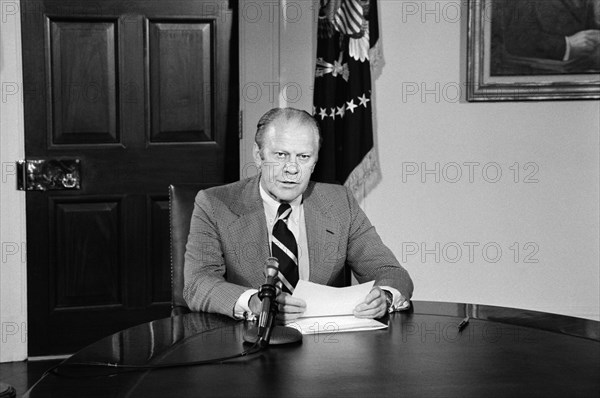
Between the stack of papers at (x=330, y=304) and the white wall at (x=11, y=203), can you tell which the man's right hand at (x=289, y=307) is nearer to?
the stack of papers at (x=330, y=304)

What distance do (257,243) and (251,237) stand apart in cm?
3

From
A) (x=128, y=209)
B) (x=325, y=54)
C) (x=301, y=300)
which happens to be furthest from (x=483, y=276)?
(x=301, y=300)

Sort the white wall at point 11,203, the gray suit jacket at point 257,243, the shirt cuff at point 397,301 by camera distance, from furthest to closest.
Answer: the white wall at point 11,203 < the gray suit jacket at point 257,243 < the shirt cuff at point 397,301

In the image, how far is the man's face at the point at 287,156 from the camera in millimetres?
2715

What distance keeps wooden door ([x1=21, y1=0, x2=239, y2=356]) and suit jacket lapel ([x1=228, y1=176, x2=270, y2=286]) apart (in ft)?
5.68

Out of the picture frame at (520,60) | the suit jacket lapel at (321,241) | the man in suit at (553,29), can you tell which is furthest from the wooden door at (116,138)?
the suit jacket lapel at (321,241)

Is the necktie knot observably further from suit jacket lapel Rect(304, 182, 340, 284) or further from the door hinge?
the door hinge

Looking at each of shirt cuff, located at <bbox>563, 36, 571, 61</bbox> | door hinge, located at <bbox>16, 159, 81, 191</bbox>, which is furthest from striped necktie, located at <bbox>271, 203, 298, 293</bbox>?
shirt cuff, located at <bbox>563, 36, 571, 61</bbox>

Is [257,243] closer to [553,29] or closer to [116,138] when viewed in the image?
[116,138]

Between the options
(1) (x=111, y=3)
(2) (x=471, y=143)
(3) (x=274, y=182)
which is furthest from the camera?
(2) (x=471, y=143)

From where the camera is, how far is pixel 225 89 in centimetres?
450

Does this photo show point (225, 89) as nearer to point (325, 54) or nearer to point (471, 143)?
point (325, 54)

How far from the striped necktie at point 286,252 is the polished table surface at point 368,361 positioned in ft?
1.46

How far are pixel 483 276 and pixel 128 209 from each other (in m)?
2.00
